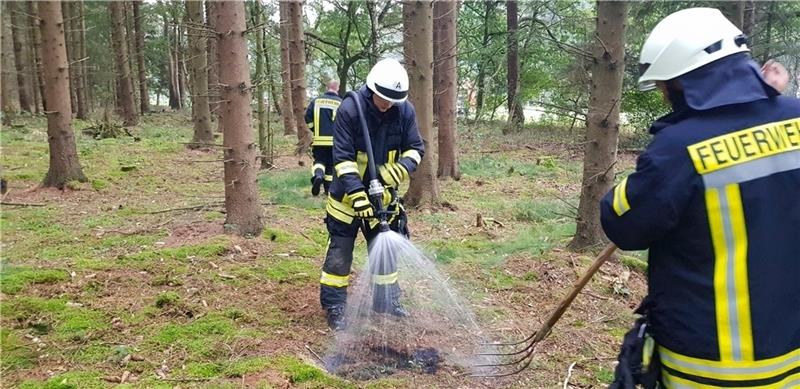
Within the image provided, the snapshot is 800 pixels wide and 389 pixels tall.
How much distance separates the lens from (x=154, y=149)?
15180 mm

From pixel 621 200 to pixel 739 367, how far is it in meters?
0.76

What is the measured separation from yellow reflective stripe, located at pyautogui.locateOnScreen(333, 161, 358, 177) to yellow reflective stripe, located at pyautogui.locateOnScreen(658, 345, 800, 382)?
282 centimetres

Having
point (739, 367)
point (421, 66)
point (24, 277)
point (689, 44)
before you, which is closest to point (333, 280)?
point (24, 277)

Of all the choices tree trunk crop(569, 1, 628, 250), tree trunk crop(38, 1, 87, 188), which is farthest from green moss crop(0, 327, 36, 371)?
tree trunk crop(38, 1, 87, 188)

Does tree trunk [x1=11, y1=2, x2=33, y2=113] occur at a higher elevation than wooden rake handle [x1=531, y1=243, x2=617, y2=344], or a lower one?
higher

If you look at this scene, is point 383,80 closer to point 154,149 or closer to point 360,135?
point 360,135

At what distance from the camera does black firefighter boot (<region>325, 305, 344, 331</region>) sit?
480 cm

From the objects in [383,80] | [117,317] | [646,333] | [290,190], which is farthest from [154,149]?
[646,333]

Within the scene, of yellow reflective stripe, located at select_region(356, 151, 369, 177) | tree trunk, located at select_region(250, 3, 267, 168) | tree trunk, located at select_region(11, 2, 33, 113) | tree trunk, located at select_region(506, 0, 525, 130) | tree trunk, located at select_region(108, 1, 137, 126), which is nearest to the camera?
yellow reflective stripe, located at select_region(356, 151, 369, 177)

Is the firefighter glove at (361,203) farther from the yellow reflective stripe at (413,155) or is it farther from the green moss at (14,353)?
the green moss at (14,353)

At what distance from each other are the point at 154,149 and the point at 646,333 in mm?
14978

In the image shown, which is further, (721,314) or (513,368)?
(513,368)

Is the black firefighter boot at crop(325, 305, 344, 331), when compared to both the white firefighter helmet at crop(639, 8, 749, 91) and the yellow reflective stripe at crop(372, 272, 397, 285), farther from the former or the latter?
the white firefighter helmet at crop(639, 8, 749, 91)

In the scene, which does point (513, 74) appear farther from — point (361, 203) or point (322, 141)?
point (361, 203)
